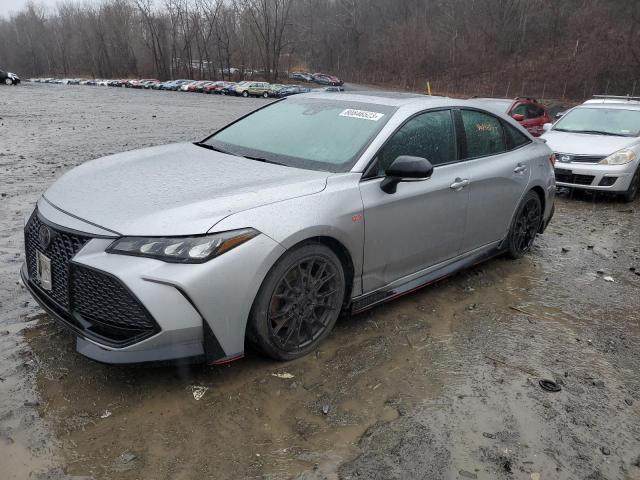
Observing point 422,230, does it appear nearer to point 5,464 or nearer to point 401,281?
point 401,281

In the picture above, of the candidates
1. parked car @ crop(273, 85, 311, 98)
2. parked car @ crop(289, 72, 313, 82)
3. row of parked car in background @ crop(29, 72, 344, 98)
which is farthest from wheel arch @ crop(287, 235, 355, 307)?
parked car @ crop(289, 72, 313, 82)

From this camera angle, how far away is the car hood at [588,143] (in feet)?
27.5

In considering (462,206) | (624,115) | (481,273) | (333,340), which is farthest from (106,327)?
(624,115)

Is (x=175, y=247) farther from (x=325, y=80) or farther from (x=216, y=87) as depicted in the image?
(x=325, y=80)

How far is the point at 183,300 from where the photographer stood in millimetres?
2635

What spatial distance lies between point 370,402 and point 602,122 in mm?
8510

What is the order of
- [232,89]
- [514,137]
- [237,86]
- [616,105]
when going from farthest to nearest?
[232,89] < [237,86] < [616,105] < [514,137]

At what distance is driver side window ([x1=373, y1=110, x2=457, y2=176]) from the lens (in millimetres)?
3675

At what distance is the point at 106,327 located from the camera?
2.73 m

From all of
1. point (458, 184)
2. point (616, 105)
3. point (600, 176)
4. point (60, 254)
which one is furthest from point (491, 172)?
point (616, 105)

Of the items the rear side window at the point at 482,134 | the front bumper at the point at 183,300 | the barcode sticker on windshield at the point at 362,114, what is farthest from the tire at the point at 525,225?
the front bumper at the point at 183,300

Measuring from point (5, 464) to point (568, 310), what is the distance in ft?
13.3

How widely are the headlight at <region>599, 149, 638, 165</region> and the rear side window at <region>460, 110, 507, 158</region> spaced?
173 inches

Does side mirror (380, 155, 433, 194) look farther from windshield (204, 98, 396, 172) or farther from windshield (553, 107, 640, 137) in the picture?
windshield (553, 107, 640, 137)
